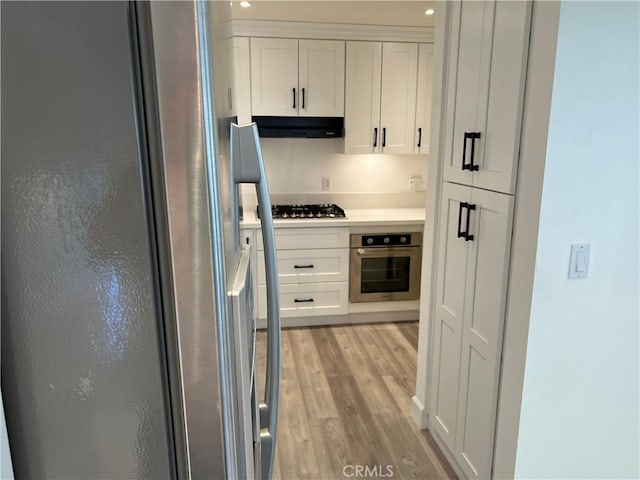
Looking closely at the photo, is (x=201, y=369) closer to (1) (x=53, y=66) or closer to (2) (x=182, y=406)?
(2) (x=182, y=406)

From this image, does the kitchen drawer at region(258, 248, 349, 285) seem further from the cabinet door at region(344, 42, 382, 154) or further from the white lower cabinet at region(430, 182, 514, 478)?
the white lower cabinet at region(430, 182, 514, 478)

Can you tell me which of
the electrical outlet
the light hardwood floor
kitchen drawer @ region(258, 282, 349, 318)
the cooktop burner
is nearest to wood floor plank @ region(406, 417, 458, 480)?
the light hardwood floor

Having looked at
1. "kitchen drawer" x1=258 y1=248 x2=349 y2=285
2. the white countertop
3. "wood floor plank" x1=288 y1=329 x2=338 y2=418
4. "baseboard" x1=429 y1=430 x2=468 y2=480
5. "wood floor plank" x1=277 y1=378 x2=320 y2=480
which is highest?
the white countertop

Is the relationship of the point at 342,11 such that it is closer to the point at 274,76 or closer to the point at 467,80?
the point at 274,76

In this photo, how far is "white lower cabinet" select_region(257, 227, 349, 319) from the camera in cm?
355

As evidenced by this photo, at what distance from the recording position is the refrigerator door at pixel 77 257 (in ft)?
1.41

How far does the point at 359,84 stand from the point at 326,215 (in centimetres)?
105

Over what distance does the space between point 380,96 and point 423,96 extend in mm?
356

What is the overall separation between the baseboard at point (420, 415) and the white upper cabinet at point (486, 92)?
1230 millimetres

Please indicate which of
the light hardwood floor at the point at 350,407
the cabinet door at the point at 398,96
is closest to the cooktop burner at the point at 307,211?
the cabinet door at the point at 398,96

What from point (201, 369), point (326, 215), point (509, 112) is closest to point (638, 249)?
point (509, 112)

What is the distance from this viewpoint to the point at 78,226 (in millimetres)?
462

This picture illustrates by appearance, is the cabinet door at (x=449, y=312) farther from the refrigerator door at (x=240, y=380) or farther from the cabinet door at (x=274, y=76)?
the cabinet door at (x=274, y=76)

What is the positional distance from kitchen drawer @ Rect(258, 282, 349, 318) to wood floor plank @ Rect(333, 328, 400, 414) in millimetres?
207
